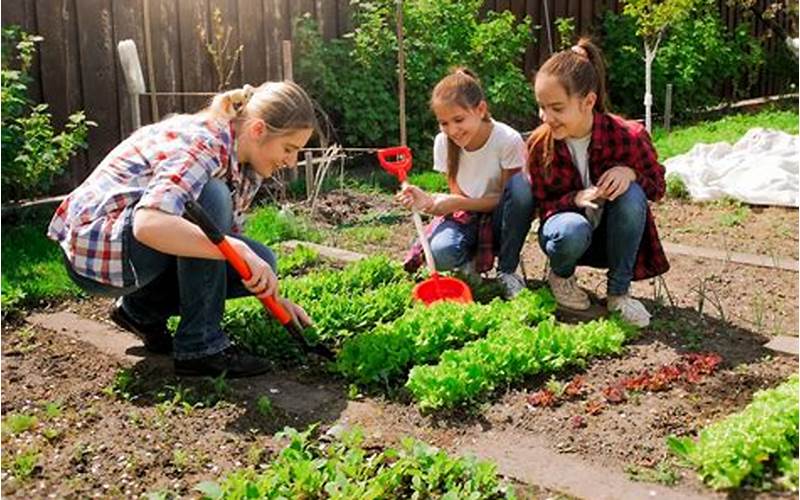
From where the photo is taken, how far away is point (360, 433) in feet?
9.21

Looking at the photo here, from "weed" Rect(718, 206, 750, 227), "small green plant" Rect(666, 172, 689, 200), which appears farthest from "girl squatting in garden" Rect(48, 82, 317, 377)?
"small green plant" Rect(666, 172, 689, 200)

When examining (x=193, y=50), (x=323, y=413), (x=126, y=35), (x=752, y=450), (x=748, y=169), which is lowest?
(x=323, y=413)

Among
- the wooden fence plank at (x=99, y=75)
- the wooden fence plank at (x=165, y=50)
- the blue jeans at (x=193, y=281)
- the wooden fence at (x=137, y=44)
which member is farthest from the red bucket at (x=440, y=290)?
the wooden fence plank at (x=165, y=50)

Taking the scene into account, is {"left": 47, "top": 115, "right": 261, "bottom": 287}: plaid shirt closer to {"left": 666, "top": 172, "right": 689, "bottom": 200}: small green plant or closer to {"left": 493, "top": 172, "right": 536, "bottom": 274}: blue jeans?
{"left": 493, "top": 172, "right": 536, "bottom": 274}: blue jeans

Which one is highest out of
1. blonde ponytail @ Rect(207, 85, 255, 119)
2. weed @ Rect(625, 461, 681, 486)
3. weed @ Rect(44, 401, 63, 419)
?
blonde ponytail @ Rect(207, 85, 255, 119)

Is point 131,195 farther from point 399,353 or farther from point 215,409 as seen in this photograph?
point 399,353

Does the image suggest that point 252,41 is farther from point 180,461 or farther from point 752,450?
point 752,450

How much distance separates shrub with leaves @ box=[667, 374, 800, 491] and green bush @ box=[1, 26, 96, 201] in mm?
4193

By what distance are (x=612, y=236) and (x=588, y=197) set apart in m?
0.19

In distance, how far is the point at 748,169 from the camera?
6660mm

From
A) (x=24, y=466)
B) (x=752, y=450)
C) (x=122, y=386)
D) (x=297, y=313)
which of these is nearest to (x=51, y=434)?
(x=24, y=466)

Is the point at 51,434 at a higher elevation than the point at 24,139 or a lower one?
lower

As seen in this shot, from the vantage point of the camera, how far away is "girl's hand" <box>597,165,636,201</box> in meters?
3.83

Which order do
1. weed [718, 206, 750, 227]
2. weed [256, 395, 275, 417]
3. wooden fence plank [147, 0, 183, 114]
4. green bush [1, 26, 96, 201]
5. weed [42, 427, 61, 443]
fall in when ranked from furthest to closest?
1. wooden fence plank [147, 0, 183, 114]
2. weed [718, 206, 750, 227]
3. green bush [1, 26, 96, 201]
4. weed [256, 395, 275, 417]
5. weed [42, 427, 61, 443]
